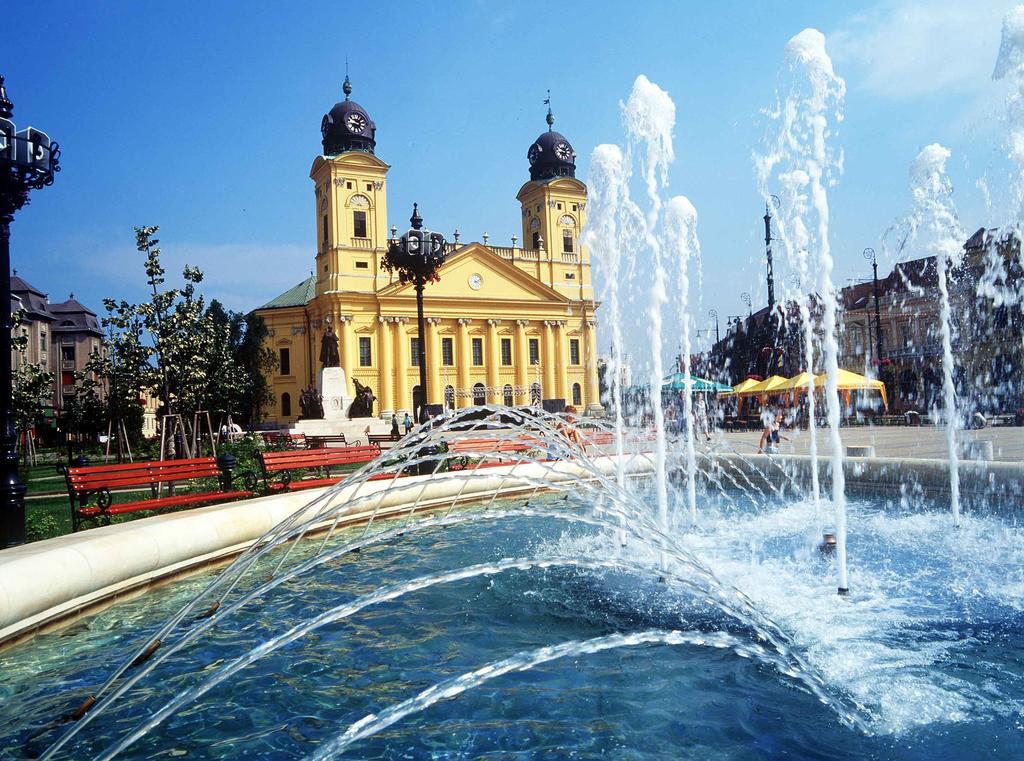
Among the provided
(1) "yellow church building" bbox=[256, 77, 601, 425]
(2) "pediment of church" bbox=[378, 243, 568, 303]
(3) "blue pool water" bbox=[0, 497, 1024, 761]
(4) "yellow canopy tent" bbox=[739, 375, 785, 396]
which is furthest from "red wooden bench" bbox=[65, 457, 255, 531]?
(2) "pediment of church" bbox=[378, 243, 568, 303]

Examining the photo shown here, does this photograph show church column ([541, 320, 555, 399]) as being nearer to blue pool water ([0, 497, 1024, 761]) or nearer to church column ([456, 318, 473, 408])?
church column ([456, 318, 473, 408])

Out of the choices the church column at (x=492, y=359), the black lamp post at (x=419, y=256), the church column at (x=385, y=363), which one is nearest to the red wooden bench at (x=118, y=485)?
the black lamp post at (x=419, y=256)

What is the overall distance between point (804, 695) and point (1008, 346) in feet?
104

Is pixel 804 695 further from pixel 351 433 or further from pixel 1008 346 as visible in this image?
pixel 1008 346

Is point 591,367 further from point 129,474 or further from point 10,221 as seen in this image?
point 10,221

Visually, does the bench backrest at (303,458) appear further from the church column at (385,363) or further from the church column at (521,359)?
the church column at (521,359)

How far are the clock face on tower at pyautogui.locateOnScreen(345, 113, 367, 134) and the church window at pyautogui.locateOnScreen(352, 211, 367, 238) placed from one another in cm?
708

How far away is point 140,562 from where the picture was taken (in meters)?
5.69

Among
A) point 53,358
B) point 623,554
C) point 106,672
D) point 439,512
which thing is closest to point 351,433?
point 439,512

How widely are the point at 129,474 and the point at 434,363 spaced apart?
49034 millimetres

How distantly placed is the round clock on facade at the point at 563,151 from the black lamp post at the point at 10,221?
62.2m

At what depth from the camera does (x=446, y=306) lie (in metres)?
57.7

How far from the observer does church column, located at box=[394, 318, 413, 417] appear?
185ft

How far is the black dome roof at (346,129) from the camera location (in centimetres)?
5759
